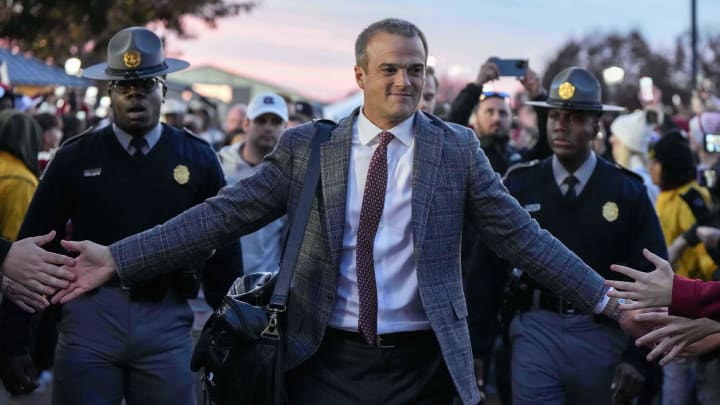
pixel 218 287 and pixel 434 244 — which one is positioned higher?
pixel 434 244

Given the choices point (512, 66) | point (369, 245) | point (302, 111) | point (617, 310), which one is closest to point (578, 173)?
point (617, 310)

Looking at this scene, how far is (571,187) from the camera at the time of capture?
21.6 ft

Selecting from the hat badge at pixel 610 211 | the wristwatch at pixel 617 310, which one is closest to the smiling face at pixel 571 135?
the hat badge at pixel 610 211

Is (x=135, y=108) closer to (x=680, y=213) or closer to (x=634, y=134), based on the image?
(x=680, y=213)

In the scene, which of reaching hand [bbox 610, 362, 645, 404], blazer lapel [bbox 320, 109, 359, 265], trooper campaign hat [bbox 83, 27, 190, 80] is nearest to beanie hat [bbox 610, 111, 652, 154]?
reaching hand [bbox 610, 362, 645, 404]

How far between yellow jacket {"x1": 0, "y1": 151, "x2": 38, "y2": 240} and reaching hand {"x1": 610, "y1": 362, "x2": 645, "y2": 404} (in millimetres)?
3791

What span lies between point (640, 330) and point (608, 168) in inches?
70.6

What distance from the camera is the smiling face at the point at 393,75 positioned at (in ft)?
15.7

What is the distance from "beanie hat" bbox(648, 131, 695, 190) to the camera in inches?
352

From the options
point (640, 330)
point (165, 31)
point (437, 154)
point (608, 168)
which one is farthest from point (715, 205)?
point (165, 31)

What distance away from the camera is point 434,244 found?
15.6 feet

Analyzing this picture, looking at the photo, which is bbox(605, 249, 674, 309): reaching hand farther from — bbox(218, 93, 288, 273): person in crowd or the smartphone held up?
bbox(218, 93, 288, 273): person in crowd

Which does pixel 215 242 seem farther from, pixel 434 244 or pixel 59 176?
pixel 59 176

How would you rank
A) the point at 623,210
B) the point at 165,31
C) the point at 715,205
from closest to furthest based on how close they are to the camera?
the point at 623,210 → the point at 715,205 → the point at 165,31
